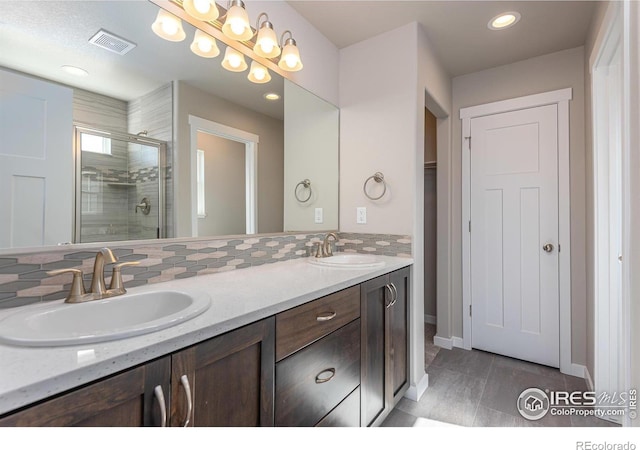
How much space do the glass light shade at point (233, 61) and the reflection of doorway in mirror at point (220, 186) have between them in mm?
376

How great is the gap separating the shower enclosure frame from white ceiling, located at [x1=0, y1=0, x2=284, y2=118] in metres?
0.14

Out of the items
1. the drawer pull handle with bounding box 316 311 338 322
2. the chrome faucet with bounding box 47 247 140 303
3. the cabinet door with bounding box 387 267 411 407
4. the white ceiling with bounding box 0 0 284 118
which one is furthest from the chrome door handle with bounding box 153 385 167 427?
the cabinet door with bounding box 387 267 411 407

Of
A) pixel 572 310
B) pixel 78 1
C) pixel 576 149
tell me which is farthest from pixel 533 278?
pixel 78 1

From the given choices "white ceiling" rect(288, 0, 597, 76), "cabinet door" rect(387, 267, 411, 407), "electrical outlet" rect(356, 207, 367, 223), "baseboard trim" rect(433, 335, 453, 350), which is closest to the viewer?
"cabinet door" rect(387, 267, 411, 407)

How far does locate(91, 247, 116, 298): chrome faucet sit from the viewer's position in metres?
0.91

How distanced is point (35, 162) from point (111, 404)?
82 centimetres

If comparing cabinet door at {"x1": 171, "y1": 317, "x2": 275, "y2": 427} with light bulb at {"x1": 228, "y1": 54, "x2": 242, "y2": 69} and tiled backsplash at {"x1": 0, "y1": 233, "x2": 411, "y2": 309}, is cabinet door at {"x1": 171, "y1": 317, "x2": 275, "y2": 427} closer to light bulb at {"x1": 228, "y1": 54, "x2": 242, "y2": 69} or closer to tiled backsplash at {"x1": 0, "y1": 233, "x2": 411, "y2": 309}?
tiled backsplash at {"x1": 0, "y1": 233, "x2": 411, "y2": 309}

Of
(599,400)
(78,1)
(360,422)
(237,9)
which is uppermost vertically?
(237,9)

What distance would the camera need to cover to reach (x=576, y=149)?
2.11 m

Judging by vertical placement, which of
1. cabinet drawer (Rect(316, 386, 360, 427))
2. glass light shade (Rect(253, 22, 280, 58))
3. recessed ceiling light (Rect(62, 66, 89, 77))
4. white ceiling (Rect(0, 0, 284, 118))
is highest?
glass light shade (Rect(253, 22, 280, 58))
